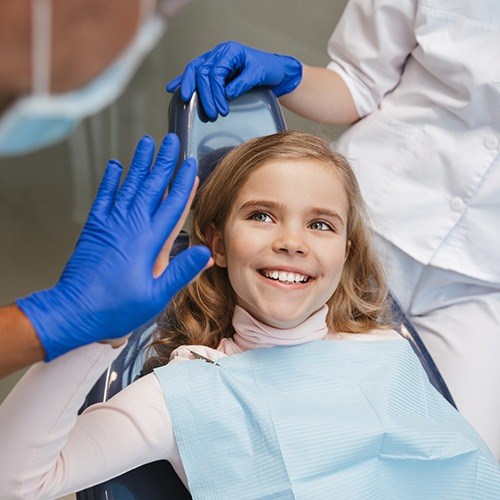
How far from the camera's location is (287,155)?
1371 millimetres

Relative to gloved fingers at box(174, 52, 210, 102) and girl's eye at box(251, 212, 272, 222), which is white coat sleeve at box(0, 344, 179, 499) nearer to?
girl's eye at box(251, 212, 272, 222)

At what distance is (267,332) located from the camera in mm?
1313

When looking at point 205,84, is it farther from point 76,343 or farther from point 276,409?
point 76,343

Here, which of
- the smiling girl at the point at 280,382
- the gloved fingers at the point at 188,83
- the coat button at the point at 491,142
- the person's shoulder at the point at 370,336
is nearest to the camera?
the smiling girl at the point at 280,382

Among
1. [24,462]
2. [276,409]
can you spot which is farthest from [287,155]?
[24,462]

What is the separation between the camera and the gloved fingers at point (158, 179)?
39.0 inches

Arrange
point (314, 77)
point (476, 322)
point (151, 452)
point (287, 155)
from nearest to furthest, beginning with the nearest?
point (151, 452) < point (287, 155) < point (476, 322) < point (314, 77)

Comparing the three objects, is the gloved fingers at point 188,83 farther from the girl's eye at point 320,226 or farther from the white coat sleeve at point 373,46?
the white coat sleeve at point 373,46

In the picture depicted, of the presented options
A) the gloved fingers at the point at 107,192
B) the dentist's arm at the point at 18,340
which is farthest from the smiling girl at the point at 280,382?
the gloved fingers at the point at 107,192

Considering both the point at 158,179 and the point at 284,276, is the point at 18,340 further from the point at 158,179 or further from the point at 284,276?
the point at 284,276

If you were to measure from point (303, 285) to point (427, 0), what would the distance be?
0.83 metres

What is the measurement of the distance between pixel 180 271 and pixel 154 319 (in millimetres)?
495

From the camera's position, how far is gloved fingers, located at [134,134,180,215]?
3.25 feet

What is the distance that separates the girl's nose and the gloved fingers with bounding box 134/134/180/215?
269 millimetres
